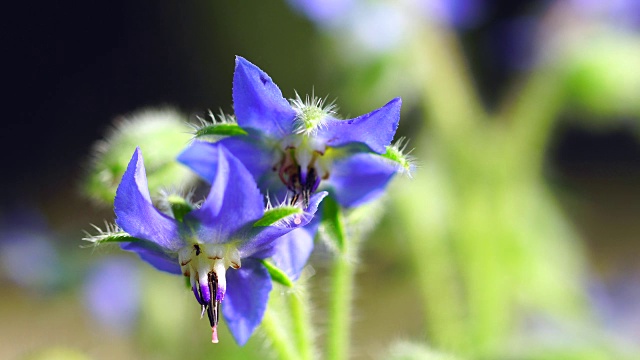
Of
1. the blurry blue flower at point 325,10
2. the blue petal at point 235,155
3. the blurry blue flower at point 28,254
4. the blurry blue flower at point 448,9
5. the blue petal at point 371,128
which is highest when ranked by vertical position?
the blurry blue flower at point 448,9

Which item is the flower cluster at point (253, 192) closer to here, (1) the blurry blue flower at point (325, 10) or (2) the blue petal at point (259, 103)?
(2) the blue petal at point (259, 103)

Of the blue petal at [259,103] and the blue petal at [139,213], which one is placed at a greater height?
the blue petal at [259,103]

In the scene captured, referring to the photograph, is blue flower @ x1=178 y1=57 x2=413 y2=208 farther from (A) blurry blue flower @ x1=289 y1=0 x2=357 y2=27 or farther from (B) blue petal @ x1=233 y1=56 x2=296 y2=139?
(A) blurry blue flower @ x1=289 y1=0 x2=357 y2=27

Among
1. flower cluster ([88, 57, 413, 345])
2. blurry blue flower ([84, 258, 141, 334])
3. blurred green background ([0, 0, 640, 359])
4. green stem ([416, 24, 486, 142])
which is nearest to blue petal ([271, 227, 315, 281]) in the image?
flower cluster ([88, 57, 413, 345])


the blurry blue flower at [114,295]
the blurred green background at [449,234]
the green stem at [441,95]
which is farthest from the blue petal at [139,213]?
the green stem at [441,95]

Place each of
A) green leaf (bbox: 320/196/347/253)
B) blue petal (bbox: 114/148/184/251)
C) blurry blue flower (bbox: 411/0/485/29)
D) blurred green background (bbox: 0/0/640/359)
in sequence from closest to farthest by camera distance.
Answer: blue petal (bbox: 114/148/184/251), green leaf (bbox: 320/196/347/253), blurred green background (bbox: 0/0/640/359), blurry blue flower (bbox: 411/0/485/29)

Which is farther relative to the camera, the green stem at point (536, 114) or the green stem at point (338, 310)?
the green stem at point (536, 114)

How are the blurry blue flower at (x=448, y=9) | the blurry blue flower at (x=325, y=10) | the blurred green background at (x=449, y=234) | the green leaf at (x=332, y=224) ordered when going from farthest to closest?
the blurry blue flower at (x=448, y=9) < the blurry blue flower at (x=325, y=10) < the blurred green background at (x=449, y=234) < the green leaf at (x=332, y=224)
